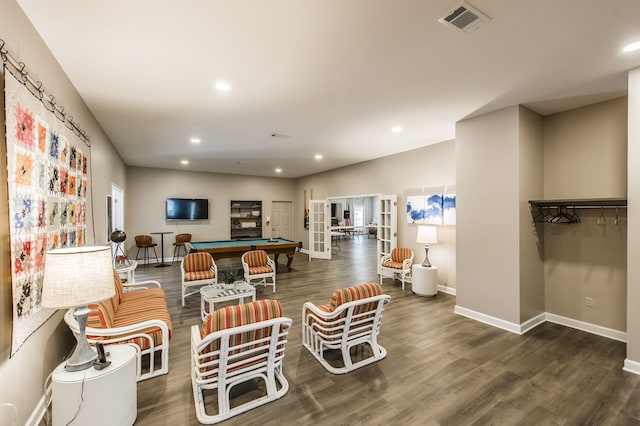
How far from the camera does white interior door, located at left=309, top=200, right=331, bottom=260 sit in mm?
8867

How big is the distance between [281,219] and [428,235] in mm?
6539

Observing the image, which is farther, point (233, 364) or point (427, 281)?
point (427, 281)

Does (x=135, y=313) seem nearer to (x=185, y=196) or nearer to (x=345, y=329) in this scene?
(x=345, y=329)

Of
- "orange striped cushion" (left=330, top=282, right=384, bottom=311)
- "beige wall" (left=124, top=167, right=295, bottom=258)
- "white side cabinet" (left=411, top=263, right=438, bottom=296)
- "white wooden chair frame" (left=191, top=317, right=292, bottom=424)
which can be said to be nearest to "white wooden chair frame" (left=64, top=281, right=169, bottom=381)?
"white wooden chair frame" (left=191, top=317, right=292, bottom=424)

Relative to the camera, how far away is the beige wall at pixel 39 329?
156 cm

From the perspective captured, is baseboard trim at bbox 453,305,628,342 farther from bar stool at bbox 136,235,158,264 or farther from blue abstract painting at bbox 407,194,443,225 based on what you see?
bar stool at bbox 136,235,158,264

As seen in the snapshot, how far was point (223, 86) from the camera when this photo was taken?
9.68 ft

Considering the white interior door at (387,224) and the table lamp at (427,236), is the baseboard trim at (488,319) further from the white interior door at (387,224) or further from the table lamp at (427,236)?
the white interior door at (387,224)

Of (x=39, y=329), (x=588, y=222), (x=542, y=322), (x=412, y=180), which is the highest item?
(x=412, y=180)

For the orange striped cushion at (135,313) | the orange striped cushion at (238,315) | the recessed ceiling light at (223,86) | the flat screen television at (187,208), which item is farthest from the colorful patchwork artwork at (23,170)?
the flat screen television at (187,208)

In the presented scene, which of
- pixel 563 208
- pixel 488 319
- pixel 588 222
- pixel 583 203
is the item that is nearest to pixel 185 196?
pixel 488 319

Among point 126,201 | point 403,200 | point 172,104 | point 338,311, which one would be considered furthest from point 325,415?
point 126,201

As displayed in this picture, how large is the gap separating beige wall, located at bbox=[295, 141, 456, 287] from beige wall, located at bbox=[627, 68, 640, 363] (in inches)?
98.0

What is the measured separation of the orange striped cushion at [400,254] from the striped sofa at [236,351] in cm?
394
